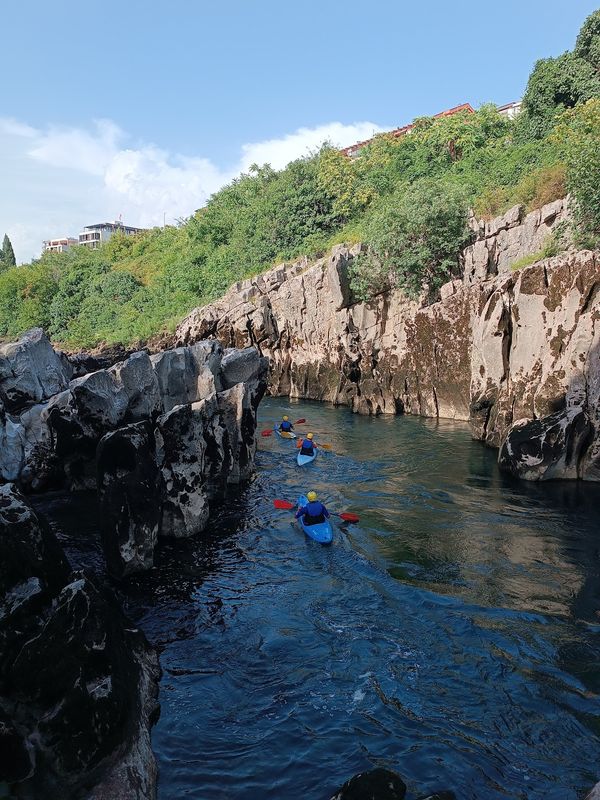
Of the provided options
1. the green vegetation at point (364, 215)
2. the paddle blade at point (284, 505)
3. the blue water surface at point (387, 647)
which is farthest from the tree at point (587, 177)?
the paddle blade at point (284, 505)

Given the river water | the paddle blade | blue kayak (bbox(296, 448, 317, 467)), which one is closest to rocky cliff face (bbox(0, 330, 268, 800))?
the river water

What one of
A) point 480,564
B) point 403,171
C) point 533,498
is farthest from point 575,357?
point 403,171

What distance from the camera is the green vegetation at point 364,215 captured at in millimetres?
31844

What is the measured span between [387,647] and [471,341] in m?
18.1

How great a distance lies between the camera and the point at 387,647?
971 centimetres

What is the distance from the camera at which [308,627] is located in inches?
411

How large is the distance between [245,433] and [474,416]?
9547 mm

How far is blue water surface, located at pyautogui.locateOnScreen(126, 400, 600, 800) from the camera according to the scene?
728 centimetres

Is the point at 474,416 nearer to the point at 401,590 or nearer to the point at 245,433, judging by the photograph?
the point at 245,433

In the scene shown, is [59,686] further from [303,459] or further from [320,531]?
[303,459]

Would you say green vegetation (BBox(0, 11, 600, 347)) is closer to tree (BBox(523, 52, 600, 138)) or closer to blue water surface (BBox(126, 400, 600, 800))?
tree (BBox(523, 52, 600, 138))

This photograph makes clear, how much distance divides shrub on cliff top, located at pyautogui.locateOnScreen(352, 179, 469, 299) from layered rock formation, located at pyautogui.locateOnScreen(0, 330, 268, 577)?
13.5m

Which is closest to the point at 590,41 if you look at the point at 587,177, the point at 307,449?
the point at 587,177

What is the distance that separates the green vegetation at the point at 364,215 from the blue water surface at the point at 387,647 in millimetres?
14598
